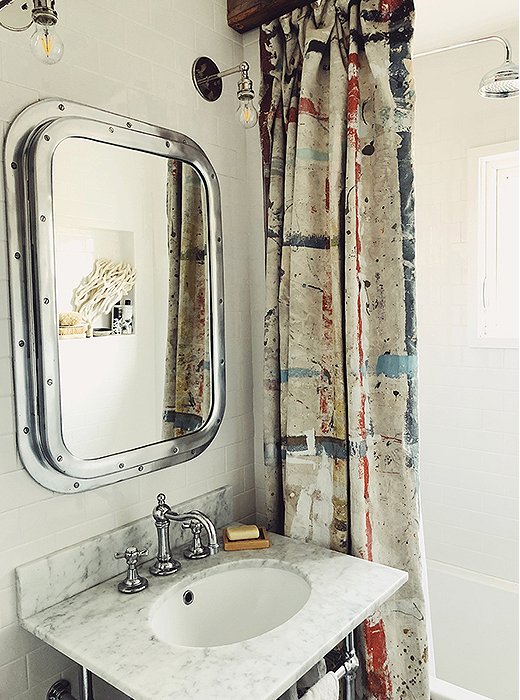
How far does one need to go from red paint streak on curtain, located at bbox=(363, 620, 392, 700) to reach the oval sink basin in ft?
0.89

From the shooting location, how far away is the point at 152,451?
5.30ft

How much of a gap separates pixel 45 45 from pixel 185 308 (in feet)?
2.57

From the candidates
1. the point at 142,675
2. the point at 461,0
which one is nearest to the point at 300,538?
the point at 142,675

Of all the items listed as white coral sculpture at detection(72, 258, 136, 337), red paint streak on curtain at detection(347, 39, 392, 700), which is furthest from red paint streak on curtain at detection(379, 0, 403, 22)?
white coral sculpture at detection(72, 258, 136, 337)

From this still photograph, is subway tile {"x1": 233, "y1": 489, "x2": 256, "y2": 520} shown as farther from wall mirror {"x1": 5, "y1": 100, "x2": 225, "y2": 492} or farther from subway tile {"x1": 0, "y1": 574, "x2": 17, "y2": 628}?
subway tile {"x1": 0, "y1": 574, "x2": 17, "y2": 628}

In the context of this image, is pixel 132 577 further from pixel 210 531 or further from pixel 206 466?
pixel 206 466

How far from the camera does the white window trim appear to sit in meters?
2.62

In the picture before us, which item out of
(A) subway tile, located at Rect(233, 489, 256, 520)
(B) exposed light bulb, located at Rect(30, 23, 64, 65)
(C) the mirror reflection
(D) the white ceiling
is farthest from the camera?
(D) the white ceiling

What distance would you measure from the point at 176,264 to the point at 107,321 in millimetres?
282

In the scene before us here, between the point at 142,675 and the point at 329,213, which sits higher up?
the point at 329,213

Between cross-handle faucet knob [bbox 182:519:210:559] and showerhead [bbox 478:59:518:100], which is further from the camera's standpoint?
showerhead [bbox 478:59:518:100]

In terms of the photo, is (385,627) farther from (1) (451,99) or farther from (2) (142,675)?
(1) (451,99)

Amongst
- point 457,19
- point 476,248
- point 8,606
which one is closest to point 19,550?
point 8,606

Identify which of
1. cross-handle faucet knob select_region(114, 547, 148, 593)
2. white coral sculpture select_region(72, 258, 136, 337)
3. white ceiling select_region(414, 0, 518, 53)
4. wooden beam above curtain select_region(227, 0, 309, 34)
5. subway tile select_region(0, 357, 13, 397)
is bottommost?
cross-handle faucet knob select_region(114, 547, 148, 593)
